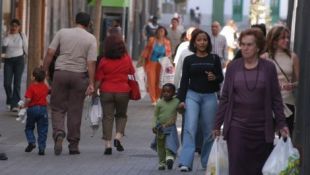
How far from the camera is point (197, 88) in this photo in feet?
44.0

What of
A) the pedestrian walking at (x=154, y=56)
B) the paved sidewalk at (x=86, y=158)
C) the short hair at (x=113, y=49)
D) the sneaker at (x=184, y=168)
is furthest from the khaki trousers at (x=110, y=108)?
the pedestrian walking at (x=154, y=56)

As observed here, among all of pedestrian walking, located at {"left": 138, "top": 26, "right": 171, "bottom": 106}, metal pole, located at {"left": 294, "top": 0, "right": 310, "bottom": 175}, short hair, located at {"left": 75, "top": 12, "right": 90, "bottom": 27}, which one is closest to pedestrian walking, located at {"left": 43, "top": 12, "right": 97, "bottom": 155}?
short hair, located at {"left": 75, "top": 12, "right": 90, "bottom": 27}

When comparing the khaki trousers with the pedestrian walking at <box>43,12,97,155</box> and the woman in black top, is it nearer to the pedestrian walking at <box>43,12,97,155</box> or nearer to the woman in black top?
the pedestrian walking at <box>43,12,97,155</box>

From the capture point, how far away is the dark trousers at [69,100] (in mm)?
15211

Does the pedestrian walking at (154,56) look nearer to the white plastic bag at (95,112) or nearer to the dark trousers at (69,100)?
the white plastic bag at (95,112)

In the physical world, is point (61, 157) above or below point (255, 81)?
below

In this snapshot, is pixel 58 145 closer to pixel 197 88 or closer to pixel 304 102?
pixel 197 88

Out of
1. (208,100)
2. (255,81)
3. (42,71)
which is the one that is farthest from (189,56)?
(255,81)

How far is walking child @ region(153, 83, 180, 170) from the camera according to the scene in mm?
13781

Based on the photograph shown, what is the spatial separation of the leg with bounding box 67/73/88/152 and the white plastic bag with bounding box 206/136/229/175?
223 inches

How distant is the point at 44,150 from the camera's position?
50.2ft

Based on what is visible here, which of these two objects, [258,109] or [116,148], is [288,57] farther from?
[116,148]

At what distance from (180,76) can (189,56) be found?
82 cm

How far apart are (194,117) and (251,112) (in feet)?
13.1
